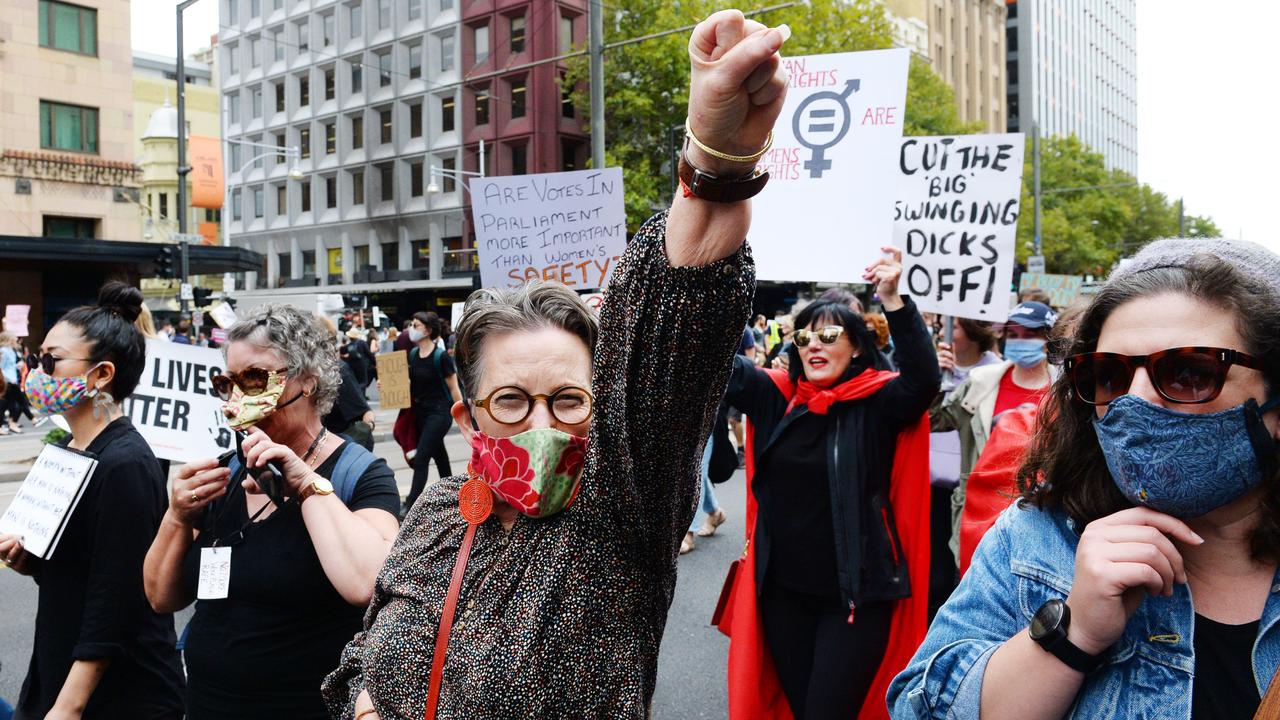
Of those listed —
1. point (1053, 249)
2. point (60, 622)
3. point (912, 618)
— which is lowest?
point (912, 618)

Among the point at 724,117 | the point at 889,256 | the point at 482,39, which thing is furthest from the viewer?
the point at 482,39

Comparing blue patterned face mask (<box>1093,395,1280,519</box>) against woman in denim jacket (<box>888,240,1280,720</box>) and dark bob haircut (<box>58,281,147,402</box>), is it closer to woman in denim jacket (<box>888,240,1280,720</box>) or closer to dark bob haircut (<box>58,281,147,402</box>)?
woman in denim jacket (<box>888,240,1280,720</box>)

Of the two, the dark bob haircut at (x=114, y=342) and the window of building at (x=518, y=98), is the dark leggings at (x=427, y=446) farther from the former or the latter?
the window of building at (x=518, y=98)

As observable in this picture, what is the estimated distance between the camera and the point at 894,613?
362cm

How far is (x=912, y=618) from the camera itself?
3598 millimetres

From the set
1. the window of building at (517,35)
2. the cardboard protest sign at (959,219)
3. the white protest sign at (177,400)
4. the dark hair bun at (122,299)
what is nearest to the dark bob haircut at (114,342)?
the dark hair bun at (122,299)

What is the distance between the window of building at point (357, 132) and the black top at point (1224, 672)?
49289mm

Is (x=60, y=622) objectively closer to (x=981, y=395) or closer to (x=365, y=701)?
(x=365, y=701)

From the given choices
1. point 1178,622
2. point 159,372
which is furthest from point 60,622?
point 1178,622

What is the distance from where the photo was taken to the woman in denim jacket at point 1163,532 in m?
1.37

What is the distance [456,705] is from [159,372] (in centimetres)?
308

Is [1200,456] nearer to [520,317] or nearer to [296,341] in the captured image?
[520,317]

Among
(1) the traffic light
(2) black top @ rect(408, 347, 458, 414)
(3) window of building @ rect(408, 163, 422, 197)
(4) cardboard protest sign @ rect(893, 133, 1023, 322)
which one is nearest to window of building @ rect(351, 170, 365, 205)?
(3) window of building @ rect(408, 163, 422, 197)

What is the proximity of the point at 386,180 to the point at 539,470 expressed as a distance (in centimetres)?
4808
